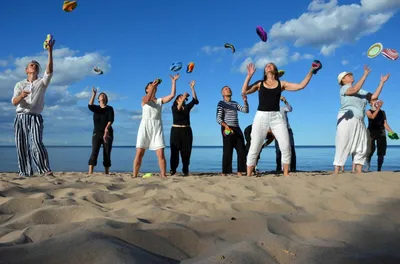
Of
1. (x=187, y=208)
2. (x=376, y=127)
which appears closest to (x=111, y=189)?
(x=187, y=208)

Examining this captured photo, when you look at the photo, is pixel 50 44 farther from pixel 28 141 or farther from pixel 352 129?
pixel 352 129

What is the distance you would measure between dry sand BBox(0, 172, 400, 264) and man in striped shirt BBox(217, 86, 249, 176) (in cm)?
334

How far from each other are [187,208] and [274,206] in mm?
743

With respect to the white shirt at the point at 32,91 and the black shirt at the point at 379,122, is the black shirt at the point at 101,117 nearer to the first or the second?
the white shirt at the point at 32,91

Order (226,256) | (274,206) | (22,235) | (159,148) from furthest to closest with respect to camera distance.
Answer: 1. (159,148)
2. (274,206)
3. (22,235)
4. (226,256)

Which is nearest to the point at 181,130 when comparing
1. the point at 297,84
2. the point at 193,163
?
the point at 297,84

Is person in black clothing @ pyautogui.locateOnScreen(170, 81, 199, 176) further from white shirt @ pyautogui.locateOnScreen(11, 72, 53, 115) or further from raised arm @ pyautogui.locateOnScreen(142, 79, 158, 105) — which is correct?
white shirt @ pyautogui.locateOnScreen(11, 72, 53, 115)

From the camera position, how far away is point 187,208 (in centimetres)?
301

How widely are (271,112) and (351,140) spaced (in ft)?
5.24

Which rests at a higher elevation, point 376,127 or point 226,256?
point 376,127

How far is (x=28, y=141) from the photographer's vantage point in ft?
19.0

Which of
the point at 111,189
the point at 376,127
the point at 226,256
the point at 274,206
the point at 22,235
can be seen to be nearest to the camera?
the point at 226,256

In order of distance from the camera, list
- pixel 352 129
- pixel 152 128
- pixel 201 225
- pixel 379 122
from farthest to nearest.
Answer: pixel 379 122
pixel 152 128
pixel 352 129
pixel 201 225

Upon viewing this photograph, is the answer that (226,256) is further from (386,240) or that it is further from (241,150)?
(241,150)
